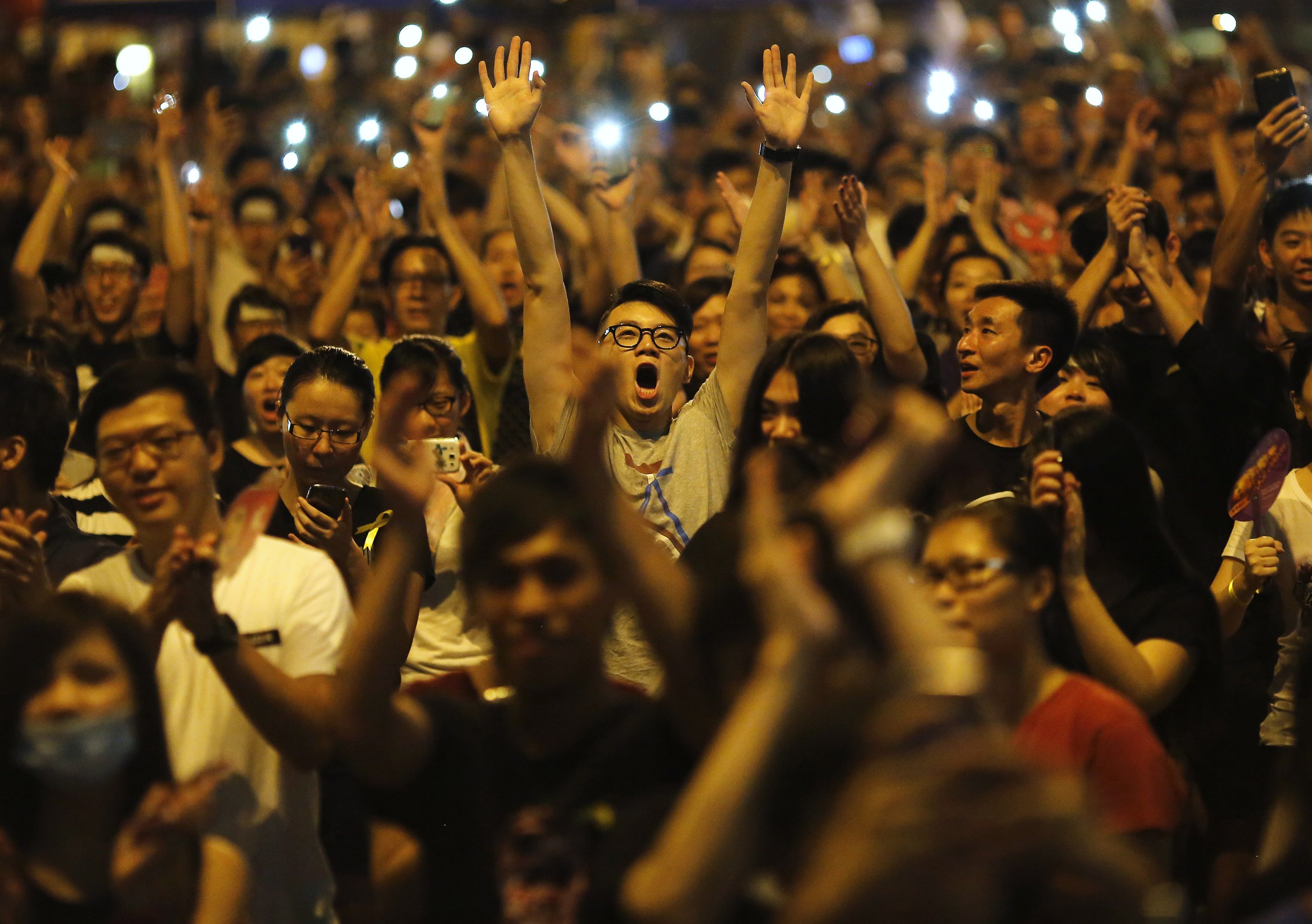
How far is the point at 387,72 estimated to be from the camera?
40.8 feet

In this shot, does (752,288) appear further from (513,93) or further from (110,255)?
(110,255)

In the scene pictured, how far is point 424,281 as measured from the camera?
5992 millimetres

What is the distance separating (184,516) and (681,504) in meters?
1.34

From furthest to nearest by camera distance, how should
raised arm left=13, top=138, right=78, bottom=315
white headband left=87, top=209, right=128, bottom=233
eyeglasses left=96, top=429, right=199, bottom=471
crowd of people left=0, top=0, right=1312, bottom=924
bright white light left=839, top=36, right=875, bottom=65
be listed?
bright white light left=839, top=36, right=875, bottom=65 < white headband left=87, top=209, right=128, bottom=233 < raised arm left=13, top=138, right=78, bottom=315 < eyeglasses left=96, top=429, right=199, bottom=471 < crowd of people left=0, top=0, right=1312, bottom=924

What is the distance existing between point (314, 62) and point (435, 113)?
545 cm

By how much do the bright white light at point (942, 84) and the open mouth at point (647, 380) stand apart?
233 inches

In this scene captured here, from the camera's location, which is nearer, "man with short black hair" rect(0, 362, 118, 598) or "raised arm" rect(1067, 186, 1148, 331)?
"man with short black hair" rect(0, 362, 118, 598)

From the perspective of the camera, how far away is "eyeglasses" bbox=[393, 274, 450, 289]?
5.99 metres

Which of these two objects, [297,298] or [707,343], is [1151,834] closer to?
[707,343]

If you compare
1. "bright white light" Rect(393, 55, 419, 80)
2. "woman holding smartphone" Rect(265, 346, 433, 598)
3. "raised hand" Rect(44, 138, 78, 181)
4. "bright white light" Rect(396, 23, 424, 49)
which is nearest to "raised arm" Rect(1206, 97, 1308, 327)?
"woman holding smartphone" Rect(265, 346, 433, 598)

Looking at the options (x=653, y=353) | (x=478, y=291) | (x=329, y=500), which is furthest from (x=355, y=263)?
(x=329, y=500)

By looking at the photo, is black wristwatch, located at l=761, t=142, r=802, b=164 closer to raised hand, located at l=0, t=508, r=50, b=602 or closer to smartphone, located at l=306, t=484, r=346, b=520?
smartphone, located at l=306, t=484, r=346, b=520

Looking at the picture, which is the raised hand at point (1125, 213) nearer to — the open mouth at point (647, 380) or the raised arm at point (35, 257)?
the open mouth at point (647, 380)

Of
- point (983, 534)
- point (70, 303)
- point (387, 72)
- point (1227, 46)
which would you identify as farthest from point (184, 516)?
point (387, 72)
